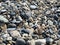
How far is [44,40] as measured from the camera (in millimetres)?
6305

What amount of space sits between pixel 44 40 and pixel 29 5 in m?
2.16

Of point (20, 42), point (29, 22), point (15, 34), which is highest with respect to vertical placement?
point (29, 22)

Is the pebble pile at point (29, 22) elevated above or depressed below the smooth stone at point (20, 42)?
above

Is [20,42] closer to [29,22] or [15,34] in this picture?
[15,34]

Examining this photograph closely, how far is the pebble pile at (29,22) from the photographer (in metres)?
6.29

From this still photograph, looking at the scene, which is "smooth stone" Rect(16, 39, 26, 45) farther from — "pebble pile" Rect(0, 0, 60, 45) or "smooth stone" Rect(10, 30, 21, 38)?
"smooth stone" Rect(10, 30, 21, 38)

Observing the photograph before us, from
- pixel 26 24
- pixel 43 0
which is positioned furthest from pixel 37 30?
pixel 43 0

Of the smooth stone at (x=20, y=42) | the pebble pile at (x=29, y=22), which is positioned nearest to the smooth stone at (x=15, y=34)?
the pebble pile at (x=29, y=22)

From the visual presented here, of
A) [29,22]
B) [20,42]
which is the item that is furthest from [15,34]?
[29,22]

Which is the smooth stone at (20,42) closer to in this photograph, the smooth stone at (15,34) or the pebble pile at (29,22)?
the pebble pile at (29,22)

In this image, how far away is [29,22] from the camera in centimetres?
725

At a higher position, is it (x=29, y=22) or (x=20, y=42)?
(x=29, y=22)

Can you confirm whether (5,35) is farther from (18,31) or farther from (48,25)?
(48,25)

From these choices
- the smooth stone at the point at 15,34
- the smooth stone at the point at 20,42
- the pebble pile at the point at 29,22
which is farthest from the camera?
the smooth stone at the point at 15,34
